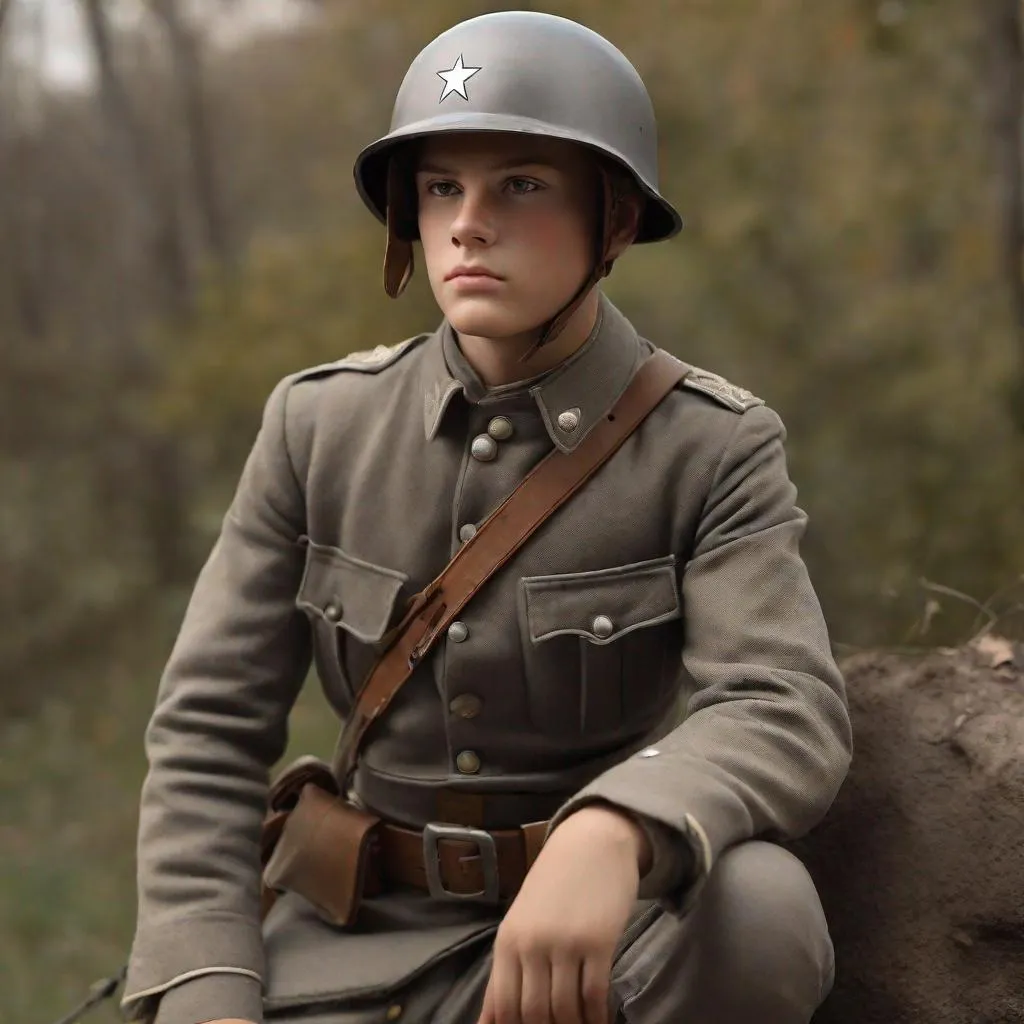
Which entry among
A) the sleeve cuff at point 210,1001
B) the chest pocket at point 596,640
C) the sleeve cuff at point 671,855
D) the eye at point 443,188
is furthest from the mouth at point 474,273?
the sleeve cuff at point 210,1001

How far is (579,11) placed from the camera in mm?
5188

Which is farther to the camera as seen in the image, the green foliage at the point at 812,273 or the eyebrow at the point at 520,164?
the green foliage at the point at 812,273

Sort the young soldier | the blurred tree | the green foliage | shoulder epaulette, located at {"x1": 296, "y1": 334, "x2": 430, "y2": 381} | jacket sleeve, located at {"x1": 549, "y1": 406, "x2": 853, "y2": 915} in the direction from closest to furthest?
jacket sleeve, located at {"x1": 549, "y1": 406, "x2": 853, "y2": 915}
the young soldier
shoulder epaulette, located at {"x1": 296, "y1": 334, "x2": 430, "y2": 381}
the blurred tree
the green foliage

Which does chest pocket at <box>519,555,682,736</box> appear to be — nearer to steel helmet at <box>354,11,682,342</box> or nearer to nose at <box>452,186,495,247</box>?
steel helmet at <box>354,11,682,342</box>

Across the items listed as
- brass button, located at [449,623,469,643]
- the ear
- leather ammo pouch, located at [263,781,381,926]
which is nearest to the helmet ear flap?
the ear

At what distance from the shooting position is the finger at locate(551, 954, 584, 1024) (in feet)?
5.45

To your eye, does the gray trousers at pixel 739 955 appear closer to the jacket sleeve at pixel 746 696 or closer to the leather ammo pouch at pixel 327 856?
the jacket sleeve at pixel 746 696

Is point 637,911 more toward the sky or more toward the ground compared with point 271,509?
more toward the ground

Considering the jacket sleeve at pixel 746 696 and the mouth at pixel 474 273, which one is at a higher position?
the mouth at pixel 474 273

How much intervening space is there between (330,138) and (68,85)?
1.87 m

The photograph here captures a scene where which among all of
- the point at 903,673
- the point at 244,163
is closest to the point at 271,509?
the point at 903,673

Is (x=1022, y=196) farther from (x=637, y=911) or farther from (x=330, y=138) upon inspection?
(x=330, y=138)

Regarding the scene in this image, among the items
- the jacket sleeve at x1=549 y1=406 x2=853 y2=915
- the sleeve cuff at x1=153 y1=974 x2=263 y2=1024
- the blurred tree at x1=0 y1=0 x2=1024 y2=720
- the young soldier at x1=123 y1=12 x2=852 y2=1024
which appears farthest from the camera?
the blurred tree at x1=0 y1=0 x2=1024 y2=720

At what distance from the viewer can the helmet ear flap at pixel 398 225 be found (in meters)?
2.31
